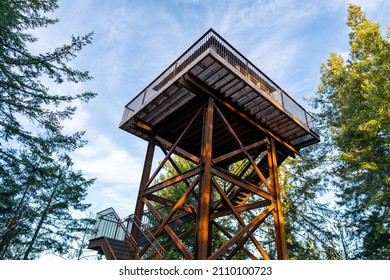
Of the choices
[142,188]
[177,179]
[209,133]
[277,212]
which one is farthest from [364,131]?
[142,188]

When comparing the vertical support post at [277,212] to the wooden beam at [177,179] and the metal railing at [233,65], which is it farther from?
the wooden beam at [177,179]

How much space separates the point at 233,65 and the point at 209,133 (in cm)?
275

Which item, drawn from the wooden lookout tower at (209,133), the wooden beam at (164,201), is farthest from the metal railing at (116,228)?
the wooden beam at (164,201)

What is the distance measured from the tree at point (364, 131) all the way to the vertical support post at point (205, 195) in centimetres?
750

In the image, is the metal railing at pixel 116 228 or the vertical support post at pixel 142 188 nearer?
the metal railing at pixel 116 228

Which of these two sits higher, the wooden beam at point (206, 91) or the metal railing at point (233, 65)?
the metal railing at point (233, 65)

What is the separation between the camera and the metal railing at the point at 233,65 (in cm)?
879

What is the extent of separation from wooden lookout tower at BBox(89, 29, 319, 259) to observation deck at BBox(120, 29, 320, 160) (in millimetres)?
34

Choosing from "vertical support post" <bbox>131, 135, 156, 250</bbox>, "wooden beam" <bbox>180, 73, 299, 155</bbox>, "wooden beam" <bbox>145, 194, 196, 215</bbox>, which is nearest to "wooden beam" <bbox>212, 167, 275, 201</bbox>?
"wooden beam" <bbox>145, 194, 196, 215</bbox>

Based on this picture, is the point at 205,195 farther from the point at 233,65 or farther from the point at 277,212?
the point at 233,65

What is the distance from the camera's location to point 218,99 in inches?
372

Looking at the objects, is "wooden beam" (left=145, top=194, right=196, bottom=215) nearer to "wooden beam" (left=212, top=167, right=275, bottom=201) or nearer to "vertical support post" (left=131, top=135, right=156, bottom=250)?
"vertical support post" (left=131, top=135, right=156, bottom=250)

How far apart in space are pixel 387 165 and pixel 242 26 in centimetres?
888
